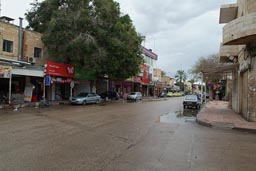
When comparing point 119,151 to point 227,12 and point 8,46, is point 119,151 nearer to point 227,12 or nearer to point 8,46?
point 227,12

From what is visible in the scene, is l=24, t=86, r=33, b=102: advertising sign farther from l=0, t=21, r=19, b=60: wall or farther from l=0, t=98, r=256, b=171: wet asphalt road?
l=0, t=98, r=256, b=171: wet asphalt road

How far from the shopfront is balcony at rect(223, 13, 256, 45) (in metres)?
19.2

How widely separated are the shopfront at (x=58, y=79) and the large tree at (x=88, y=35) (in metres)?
1.19

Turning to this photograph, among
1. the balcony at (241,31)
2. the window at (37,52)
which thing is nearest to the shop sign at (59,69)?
the window at (37,52)

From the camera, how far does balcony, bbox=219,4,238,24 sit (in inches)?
885

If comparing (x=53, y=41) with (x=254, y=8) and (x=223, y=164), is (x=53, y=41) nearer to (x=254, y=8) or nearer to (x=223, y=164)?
(x=254, y=8)

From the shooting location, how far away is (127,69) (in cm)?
3466

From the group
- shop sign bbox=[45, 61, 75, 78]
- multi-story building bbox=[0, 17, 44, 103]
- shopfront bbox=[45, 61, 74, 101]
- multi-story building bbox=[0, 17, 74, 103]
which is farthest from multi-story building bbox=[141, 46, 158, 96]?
multi-story building bbox=[0, 17, 44, 103]

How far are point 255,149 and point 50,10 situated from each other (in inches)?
1171

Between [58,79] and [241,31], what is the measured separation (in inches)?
838

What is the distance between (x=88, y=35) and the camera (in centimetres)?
2900

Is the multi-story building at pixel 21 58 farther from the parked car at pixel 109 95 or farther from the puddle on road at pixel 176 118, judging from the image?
the puddle on road at pixel 176 118

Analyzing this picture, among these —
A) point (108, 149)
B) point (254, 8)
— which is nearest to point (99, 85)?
point (254, 8)

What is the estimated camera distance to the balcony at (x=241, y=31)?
1326 centimetres
